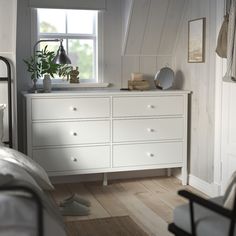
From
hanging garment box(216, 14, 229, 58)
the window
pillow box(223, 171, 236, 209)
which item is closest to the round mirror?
the window

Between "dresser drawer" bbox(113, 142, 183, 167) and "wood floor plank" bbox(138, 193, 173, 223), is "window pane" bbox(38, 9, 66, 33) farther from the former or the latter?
"wood floor plank" bbox(138, 193, 173, 223)

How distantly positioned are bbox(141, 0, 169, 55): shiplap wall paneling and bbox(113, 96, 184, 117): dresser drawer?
66 centimetres

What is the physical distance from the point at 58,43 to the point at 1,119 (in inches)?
51.2

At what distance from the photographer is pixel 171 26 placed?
479 centimetres

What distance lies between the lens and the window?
4.71 metres

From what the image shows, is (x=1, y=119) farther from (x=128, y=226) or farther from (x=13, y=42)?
(x=128, y=226)

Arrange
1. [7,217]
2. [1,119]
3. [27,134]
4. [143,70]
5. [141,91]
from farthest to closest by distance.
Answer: [143,70]
[141,91]
[27,134]
[1,119]
[7,217]

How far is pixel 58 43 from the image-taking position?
4.79m

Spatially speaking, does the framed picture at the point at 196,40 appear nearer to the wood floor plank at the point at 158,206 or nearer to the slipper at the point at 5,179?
the wood floor plank at the point at 158,206

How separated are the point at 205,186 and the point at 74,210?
131cm

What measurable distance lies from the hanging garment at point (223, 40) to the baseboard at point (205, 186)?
3.92ft

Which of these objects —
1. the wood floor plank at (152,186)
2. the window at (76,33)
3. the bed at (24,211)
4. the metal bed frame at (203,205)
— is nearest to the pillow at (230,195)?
the metal bed frame at (203,205)

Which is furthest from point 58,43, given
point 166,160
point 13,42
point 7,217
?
point 7,217

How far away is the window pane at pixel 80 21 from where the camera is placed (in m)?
4.80
